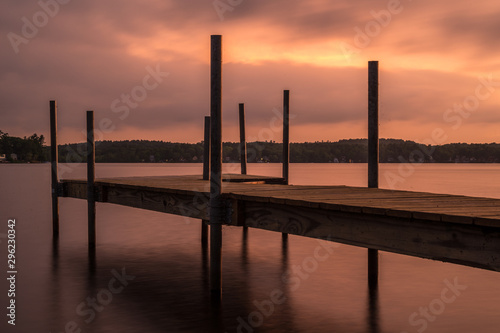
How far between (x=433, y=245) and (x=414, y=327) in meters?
4.10

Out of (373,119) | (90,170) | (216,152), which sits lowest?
(90,170)

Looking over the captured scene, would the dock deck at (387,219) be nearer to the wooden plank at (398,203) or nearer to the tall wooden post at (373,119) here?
the wooden plank at (398,203)

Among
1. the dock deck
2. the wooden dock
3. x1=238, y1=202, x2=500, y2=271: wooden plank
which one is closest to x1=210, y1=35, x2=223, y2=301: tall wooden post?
the wooden dock

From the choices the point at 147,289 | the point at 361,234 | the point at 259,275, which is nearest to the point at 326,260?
the point at 259,275

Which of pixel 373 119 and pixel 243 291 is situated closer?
pixel 373 119

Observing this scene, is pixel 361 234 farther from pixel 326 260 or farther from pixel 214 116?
pixel 326 260

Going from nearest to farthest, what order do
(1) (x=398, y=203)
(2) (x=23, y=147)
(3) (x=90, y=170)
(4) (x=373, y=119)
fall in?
(1) (x=398, y=203) → (4) (x=373, y=119) → (3) (x=90, y=170) → (2) (x=23, y=147)

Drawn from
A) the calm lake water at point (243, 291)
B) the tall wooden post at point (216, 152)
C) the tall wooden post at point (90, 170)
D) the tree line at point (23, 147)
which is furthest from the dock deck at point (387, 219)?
the tree line at point (23, 147)

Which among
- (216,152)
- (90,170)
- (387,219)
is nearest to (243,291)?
(216,152)

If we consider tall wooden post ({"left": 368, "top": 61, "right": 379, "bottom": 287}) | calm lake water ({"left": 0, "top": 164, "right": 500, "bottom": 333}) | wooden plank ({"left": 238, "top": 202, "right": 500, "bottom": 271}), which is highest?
tall wooden post ({"left": 368, "top": 61, "right": 379, "bottom": 287})

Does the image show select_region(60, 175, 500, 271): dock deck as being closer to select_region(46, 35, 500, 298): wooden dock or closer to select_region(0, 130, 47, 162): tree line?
select_region(46, 35, 500, 298): wooden dock

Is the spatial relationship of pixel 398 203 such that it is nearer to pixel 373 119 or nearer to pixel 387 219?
pixel 387 219

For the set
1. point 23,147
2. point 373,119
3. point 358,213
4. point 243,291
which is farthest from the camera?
point 23,147

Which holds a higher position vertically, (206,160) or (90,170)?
(206,160)
